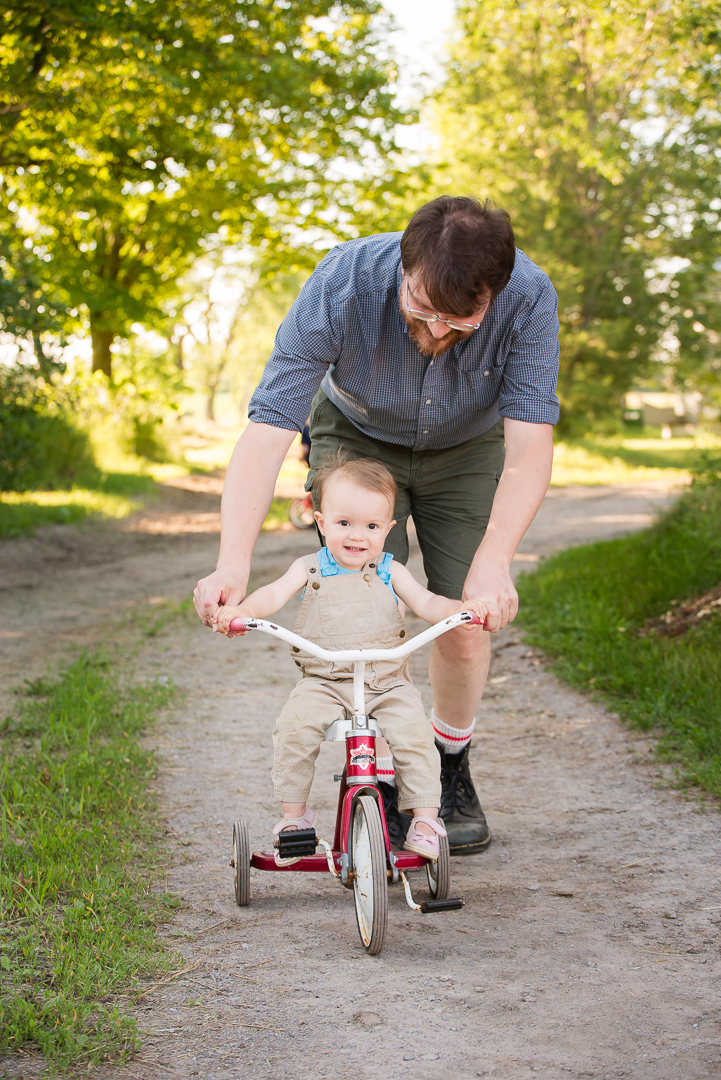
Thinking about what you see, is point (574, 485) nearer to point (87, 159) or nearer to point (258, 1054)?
point (87, 159)

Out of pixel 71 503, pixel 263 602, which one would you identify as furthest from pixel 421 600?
pixel 71 503

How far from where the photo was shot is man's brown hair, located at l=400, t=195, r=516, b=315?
227cm

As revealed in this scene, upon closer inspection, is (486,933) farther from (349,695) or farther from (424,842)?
(349,695)

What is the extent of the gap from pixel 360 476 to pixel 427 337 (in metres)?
0.44

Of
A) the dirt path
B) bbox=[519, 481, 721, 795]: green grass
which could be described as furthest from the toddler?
bbox=[519, 481, 721, 795]: green grass

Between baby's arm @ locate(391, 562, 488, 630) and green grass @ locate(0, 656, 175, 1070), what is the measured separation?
3.70 feet

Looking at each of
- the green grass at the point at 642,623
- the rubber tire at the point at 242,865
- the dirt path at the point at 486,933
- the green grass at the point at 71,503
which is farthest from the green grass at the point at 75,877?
the green grass at the point at 71,503

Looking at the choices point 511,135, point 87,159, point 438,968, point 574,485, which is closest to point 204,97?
point 87,159

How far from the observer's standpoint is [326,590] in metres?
2.76

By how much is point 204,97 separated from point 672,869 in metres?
12.2

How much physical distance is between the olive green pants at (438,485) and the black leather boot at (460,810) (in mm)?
616

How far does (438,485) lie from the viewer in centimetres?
320

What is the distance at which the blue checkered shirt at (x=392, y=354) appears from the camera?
8.86 ft

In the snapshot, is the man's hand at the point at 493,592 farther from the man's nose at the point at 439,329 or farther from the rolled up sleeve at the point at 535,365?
the man's nose at the point at 439,329
